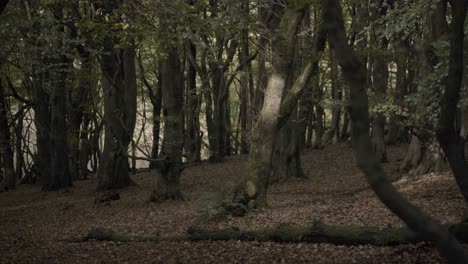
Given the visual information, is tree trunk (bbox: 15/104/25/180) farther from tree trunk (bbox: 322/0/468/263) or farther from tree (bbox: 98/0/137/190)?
tree trunk (bbox: 322/0/468/263)

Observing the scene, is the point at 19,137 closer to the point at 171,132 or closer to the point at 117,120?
the point at 117,120

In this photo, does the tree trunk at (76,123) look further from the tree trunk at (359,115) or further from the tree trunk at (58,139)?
the tree trunk at (359,115)

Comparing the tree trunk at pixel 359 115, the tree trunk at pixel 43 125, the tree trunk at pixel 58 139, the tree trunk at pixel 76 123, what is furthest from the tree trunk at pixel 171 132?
the tree trunk at pixel 359 115

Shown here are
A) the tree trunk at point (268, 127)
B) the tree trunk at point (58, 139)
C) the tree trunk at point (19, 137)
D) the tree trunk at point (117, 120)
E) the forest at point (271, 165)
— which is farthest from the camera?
the tree trunk at point (19, 137)

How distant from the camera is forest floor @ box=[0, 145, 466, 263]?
787cm

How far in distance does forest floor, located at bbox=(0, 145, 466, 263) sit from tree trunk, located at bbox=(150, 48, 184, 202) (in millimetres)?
614

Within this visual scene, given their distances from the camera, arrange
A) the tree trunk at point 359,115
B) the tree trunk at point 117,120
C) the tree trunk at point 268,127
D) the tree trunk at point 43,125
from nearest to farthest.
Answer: the tree trunk at point 359,115 < the tree trunk at point 268,127 < the tree trunk at point 117,120 < the tree trunk at point 43,125

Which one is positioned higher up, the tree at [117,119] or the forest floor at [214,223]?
the tree at [117,119]

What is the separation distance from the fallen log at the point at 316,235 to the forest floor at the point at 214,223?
0.11 m

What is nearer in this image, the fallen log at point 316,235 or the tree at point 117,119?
the fallen log at point 316,235

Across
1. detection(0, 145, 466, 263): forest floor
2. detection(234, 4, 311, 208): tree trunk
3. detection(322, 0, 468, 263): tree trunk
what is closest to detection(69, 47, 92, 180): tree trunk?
detection(0, 145, 466, 263): forest floor

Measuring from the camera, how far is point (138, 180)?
2434 cm

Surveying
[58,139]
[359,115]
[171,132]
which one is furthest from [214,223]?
[58,139]

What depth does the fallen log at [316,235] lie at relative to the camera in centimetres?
689
